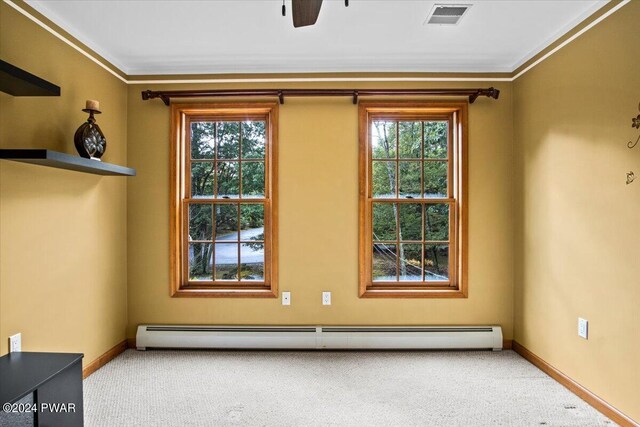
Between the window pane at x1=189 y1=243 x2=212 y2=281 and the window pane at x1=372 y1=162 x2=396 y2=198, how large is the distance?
1.70 m

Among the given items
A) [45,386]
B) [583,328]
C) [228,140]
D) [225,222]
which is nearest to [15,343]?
[45,386]

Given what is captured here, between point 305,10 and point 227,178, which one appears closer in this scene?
point 305,10

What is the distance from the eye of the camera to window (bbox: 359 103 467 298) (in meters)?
3.46

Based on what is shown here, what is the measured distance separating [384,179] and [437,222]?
65 cm

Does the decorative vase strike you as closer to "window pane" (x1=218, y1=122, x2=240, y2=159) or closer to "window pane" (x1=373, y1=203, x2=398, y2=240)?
"window pane" (x1=218, y1=122, x2=240, y2=159)

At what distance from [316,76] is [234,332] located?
245 cm

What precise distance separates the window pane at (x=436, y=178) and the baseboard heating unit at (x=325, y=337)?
1252mm

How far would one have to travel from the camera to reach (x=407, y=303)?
338cm

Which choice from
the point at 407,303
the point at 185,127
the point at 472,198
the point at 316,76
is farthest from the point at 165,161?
the point at 472,198

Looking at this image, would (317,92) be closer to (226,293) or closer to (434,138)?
(434,138)

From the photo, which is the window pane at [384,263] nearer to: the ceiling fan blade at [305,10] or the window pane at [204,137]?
the window pane at [204,137]

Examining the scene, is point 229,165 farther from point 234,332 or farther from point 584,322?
point 584,322

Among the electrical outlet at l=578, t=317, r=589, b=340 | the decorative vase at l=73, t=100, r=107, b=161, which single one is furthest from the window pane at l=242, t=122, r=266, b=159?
the electrical outlet at l=578, t=317, r=589, b=340

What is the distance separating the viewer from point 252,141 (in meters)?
3.50
